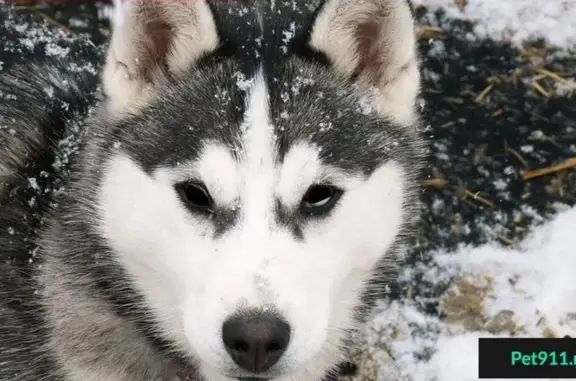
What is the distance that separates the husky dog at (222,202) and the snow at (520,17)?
180cm

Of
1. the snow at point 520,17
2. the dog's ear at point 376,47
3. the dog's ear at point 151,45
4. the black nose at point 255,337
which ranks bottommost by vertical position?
the black nose at point 255,337

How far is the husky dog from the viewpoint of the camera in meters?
2.07

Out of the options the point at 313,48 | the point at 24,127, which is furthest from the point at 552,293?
the point at 24,127

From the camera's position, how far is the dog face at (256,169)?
6.69 feet

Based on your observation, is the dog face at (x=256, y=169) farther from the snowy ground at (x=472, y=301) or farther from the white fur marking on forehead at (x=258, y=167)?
the snowy ground at (x=472, y=301)

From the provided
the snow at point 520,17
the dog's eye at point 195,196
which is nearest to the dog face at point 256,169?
the dog's eye at point 195,196

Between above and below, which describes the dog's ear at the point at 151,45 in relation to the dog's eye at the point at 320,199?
above

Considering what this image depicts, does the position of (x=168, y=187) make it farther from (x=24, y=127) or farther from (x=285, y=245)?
(x=24, y=127)

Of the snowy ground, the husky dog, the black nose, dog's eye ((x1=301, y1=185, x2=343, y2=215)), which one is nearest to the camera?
the black nose

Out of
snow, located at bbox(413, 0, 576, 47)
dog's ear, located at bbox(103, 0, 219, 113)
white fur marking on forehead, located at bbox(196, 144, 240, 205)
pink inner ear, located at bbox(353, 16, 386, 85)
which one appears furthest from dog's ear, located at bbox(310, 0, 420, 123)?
snow, located at bbox(413, 0, 576, 47)

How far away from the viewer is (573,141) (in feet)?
13.0

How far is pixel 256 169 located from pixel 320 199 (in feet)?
0.71

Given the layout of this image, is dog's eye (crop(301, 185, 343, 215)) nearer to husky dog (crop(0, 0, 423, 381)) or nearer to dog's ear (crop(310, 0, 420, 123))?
husky dog (crop(0, 0, 423, 381))

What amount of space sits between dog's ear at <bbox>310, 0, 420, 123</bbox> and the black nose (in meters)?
0.85
